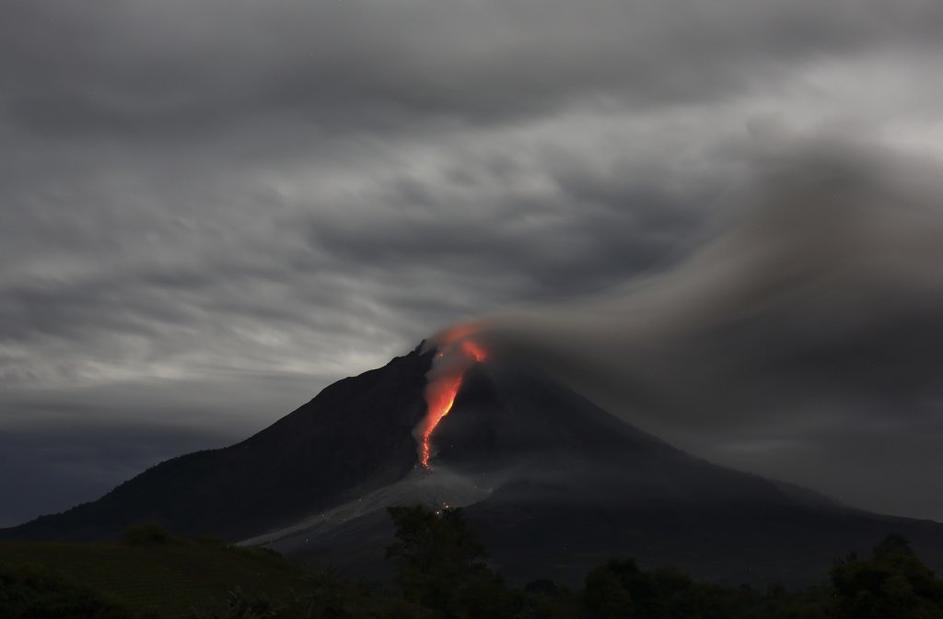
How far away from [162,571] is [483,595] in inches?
1677

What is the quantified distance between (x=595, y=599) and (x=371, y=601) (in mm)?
52907

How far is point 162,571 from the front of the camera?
7606cm

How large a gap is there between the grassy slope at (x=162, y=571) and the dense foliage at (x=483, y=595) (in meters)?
2.26

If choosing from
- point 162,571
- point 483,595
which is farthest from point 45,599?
point 483,595

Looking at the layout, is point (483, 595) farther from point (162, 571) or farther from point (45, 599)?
point (45, 599)

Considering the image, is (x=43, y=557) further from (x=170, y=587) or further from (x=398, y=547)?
(x=398, y=547)

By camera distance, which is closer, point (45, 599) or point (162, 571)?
point (45, 599)

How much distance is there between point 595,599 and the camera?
12406 centimetres

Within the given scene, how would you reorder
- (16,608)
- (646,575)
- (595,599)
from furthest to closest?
(646,575) < (595,599) < (16,608)

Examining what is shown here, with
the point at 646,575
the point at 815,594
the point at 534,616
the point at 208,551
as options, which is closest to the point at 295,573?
the point at 208,551

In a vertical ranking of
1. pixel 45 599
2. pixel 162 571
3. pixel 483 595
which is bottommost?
pixel 483 595

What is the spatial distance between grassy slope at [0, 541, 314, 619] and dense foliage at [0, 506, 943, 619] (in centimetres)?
226

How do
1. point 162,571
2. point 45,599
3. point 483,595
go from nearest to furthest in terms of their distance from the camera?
point 45,599 → point 162,571 → point 483,595

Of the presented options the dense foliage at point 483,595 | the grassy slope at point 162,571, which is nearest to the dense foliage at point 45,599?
the dense foliage at point 483,595
